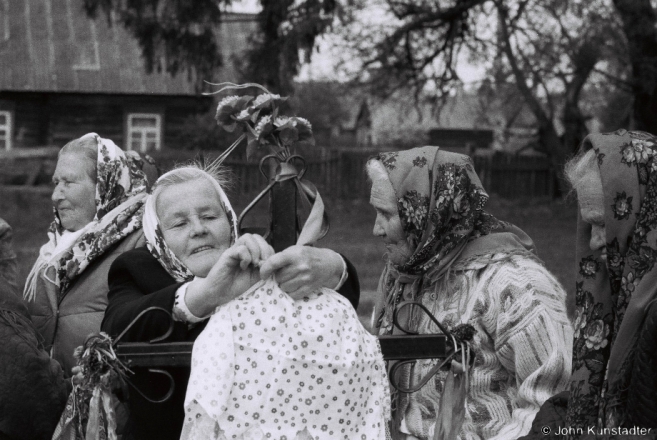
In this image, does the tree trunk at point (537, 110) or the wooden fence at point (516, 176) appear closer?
the tree trunk at point (537, 110)

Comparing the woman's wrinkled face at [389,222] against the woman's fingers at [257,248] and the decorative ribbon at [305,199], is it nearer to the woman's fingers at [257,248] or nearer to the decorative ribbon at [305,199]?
the decorative ribbon at [305,199]

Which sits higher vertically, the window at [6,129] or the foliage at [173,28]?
the foliage at [173,28]

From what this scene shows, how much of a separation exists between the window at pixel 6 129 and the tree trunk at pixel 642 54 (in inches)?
658

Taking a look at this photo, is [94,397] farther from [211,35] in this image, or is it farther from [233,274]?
[211,35]

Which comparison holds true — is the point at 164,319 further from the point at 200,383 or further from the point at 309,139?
the point at 309,139

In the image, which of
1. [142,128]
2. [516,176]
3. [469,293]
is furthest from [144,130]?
[469,293]

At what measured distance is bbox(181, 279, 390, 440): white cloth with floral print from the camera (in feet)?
7.02

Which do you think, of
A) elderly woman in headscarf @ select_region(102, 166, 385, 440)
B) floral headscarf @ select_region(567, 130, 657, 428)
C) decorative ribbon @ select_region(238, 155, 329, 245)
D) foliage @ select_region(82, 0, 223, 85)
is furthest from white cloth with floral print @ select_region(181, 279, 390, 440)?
foliage @ select_region(82, 0, 223, 85)

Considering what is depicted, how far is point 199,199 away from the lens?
267 centimetres

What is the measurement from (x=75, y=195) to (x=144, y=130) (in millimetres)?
21066

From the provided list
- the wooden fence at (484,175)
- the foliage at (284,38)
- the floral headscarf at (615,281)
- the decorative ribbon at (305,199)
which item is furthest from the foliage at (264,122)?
the wooden fence at (484,175)

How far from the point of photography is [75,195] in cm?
407

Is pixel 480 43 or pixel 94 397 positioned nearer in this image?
pixel 94 397

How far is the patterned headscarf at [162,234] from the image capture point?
2.62 metres
